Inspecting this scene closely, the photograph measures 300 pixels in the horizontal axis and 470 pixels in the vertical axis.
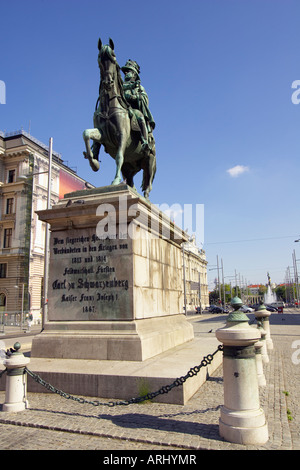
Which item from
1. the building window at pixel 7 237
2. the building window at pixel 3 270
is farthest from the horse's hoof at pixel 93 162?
the building window at pixel 7 237

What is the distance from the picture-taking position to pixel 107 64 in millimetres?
8375

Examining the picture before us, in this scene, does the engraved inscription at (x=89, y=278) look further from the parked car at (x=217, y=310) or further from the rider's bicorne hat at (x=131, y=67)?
the parked car at (x=217, y=310)

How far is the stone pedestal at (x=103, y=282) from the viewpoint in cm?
695

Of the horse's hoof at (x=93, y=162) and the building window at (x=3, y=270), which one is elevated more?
the building window at (x=3, y=270)

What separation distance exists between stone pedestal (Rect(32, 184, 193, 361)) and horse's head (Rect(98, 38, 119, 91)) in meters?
2.65

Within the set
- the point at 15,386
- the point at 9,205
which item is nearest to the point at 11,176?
the point at 9,205

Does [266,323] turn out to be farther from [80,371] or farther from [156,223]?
[80,371]

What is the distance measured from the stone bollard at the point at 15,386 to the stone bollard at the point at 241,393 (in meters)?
2.94

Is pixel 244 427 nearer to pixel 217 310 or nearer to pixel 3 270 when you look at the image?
pixel 3 270

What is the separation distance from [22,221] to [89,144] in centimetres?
4189

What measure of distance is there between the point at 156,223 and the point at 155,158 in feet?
9.66

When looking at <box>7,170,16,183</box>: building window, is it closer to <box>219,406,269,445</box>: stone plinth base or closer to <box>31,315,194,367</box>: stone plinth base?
<box>31,315,194,367</box>: stone plinth base

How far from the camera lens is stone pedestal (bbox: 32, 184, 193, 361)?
695 cm

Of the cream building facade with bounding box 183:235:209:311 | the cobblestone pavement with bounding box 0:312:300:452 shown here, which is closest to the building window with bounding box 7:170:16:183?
the cream building facade with bounding box 183:235:209:311
